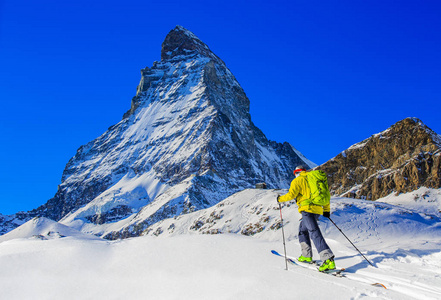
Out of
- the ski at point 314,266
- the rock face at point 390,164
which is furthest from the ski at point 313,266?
the rock face at point 390,164

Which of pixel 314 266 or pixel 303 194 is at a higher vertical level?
pixel 303 194

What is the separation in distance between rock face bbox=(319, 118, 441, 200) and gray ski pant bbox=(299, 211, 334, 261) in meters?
51.4

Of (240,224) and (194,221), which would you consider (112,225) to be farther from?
(240,224)

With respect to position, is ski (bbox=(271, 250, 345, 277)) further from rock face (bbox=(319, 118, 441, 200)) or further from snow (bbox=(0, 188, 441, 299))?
rock face (bbox=(319, 118, 441, 200))

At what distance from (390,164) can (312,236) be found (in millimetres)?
61740

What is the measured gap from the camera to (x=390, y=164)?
2488 inches

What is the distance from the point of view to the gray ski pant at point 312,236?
7.53 metres

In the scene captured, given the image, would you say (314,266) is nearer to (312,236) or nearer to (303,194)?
(312,236)

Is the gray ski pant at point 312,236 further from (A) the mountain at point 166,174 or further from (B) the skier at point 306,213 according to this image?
(A) the mountain at point 166,174

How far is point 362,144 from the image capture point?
227ft

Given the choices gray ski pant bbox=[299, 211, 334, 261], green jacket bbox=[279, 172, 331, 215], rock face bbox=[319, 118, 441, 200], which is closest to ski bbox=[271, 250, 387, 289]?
gray ski pant bbox=[299, 211, 334, 261]

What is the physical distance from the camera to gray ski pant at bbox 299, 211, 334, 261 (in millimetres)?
7531

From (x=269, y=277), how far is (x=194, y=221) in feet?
165

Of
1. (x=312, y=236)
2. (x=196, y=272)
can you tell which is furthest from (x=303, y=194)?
(x=196, y=272)
